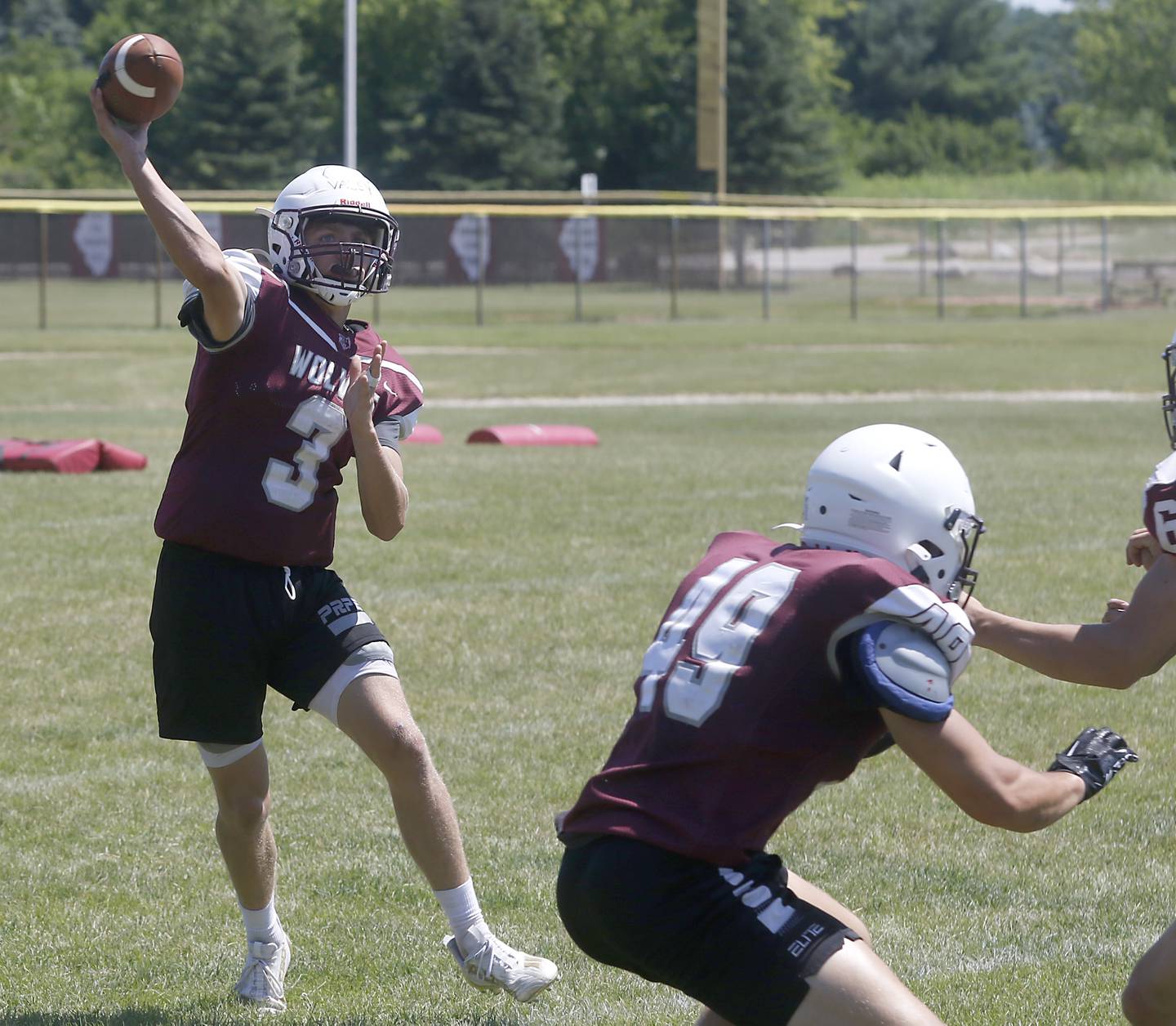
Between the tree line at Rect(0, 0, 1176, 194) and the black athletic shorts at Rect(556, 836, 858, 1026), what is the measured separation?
5626 centimetres

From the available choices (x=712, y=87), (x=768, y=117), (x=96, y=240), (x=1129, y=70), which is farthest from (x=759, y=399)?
(x=1129, y=70)

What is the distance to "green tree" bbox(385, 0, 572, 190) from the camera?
59.4 metres

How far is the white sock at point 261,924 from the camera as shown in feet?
14.5

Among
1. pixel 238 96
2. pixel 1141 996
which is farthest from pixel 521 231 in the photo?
pixel 1141 996

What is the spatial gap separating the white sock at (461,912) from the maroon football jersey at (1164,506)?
193cm

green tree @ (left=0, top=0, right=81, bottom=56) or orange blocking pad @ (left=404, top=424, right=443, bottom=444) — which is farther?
green tree @ (left=0, top=0, right=81, bottom=56)

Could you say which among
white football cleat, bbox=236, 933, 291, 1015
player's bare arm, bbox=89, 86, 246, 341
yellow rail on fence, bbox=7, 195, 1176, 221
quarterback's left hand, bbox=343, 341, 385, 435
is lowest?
white football cleat, bbox=236, 933, 291, 1015

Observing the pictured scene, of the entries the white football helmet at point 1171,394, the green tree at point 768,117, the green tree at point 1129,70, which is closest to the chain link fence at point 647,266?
the green tree at point 768,117

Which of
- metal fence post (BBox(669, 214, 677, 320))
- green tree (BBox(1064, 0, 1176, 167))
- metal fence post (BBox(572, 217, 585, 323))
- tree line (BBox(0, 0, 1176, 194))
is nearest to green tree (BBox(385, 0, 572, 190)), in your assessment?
tree line (BBox(0, 0, 1176, 194))

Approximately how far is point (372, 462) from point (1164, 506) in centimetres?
191

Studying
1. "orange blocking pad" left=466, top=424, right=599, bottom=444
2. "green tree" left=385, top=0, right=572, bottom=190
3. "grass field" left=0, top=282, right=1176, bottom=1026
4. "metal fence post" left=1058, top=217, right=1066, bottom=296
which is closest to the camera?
"grass field" left=0, top=282, right=1176, bottom=1026

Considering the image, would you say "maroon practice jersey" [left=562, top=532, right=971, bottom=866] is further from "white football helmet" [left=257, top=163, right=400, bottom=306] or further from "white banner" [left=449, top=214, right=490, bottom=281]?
"white banner" [left=449, top=214, right=490, bottom=281]

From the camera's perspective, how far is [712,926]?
2953 millimetres

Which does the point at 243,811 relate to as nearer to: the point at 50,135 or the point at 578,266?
the point at 578,266
